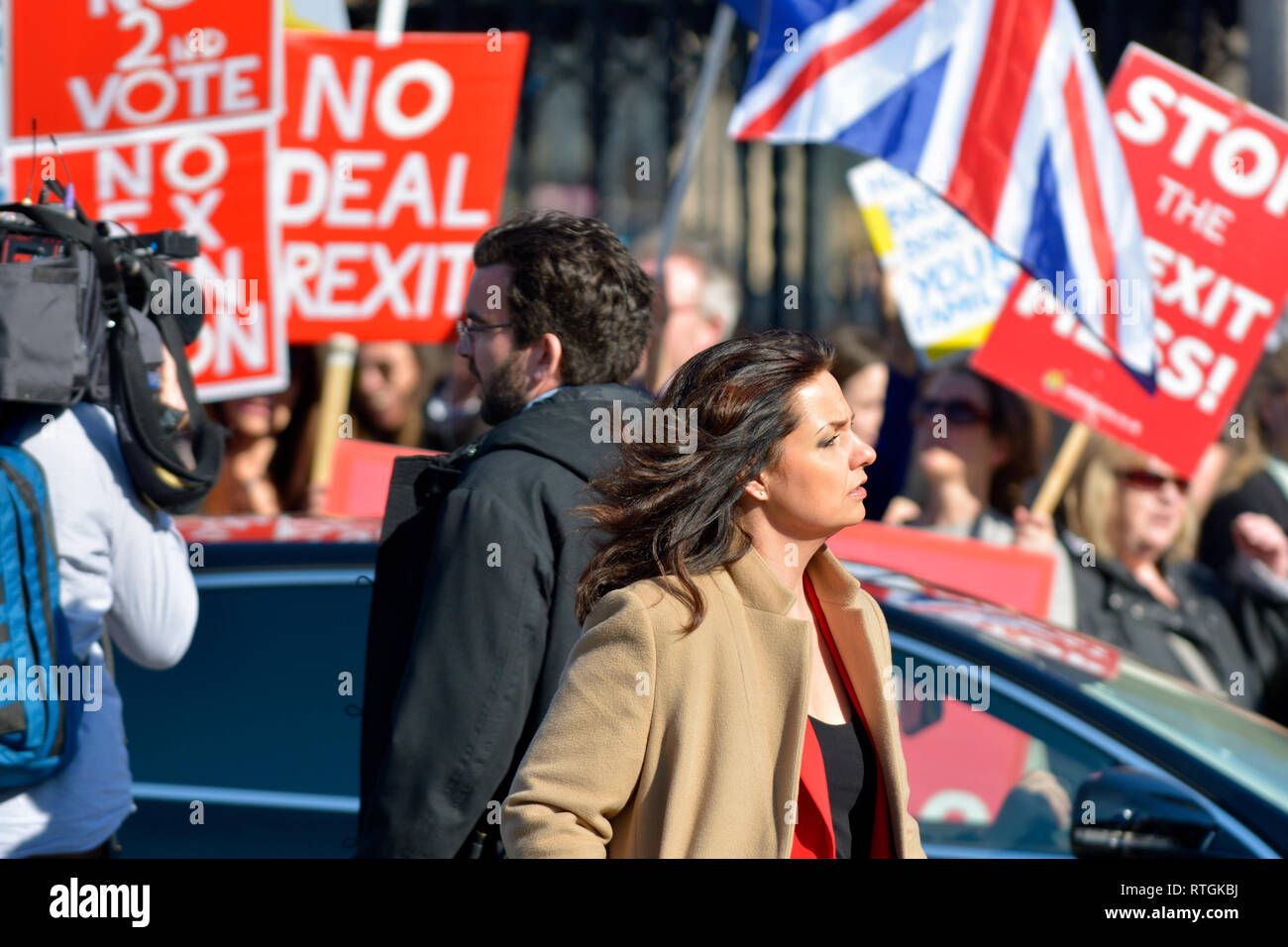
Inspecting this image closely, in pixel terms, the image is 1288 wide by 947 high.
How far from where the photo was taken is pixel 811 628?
6.23 ft

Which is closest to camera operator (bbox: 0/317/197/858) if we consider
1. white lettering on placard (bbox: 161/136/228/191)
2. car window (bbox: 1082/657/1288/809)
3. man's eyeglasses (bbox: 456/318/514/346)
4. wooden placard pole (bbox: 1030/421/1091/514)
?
man's eyeglasses (bbox: 456/318/514/346)

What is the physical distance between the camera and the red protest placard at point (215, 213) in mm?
4484

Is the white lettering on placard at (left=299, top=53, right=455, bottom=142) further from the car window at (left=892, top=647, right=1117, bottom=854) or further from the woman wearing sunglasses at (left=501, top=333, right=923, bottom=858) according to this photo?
the woman wearing sunglasses at (left=501, top=333, right=923, bottom=858)

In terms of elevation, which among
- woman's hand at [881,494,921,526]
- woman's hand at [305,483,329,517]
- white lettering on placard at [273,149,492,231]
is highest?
white lettering on placard at [273,149,492,231]

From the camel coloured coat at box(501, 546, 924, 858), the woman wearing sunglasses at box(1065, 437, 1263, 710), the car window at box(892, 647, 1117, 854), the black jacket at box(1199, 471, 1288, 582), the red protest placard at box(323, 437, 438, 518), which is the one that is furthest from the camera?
the black jacket at box(1199, 471, 1288, 582)

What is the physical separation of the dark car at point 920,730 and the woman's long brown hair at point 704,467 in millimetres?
1012

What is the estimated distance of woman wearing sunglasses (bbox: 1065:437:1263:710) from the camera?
458cm

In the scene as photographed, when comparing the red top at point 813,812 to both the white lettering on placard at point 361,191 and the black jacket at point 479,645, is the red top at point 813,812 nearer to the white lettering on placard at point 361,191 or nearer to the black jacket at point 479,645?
the black jacket at point 479,645

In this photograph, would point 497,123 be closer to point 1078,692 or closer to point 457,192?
point 457,192

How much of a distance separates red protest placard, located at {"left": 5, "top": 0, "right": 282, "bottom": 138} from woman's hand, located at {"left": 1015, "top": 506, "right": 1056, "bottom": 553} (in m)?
2.60

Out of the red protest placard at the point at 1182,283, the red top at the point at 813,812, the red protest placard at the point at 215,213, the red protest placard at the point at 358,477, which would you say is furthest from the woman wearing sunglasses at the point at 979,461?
the red top at the point at 813,812

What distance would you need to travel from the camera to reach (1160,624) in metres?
4.64

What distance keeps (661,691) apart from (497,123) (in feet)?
11.0
